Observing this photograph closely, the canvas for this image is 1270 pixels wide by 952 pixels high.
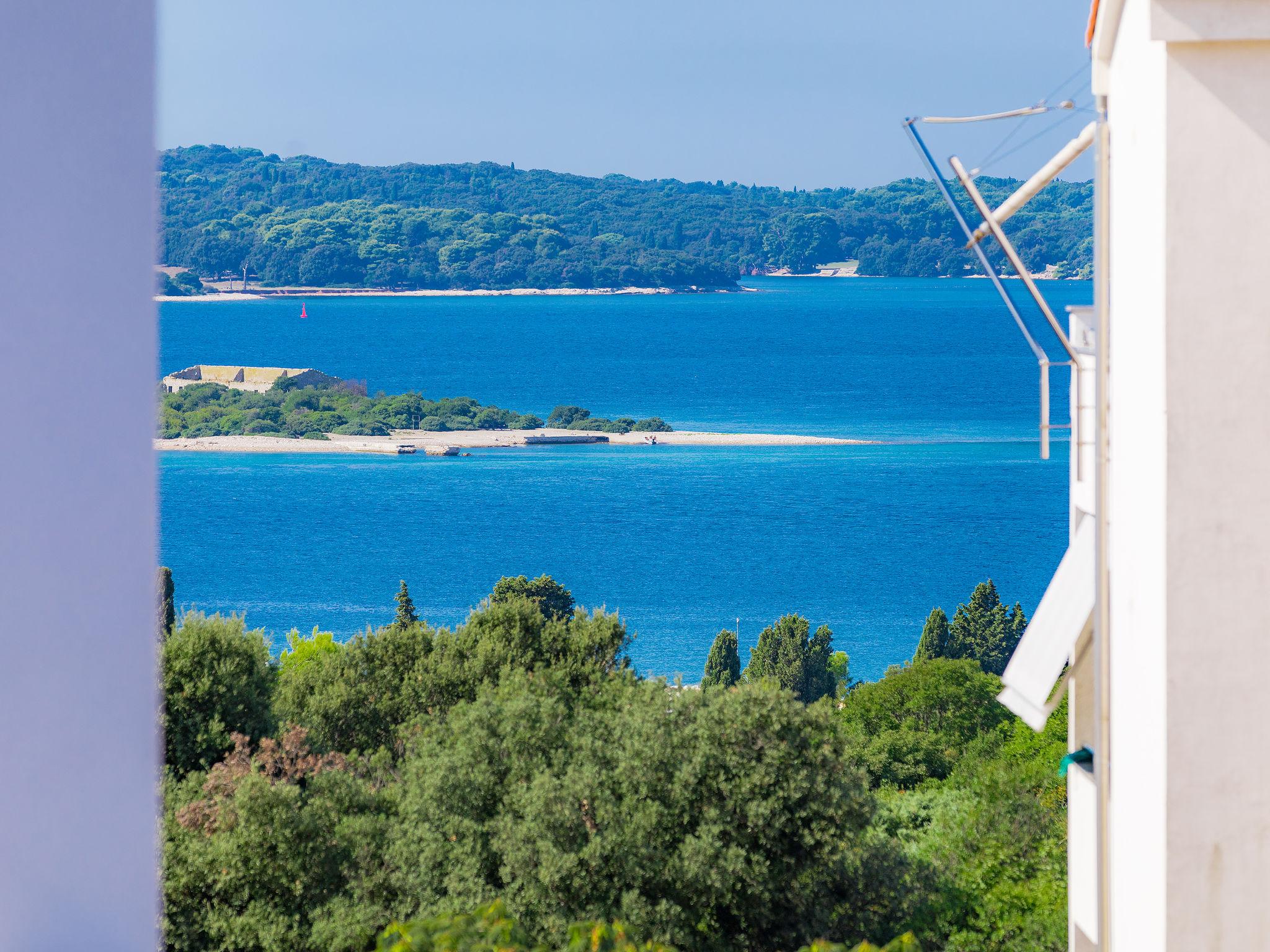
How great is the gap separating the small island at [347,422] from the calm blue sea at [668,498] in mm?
2614

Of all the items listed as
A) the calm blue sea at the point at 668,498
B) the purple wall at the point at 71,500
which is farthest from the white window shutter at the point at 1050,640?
the calm blue sea at the point at 668,498

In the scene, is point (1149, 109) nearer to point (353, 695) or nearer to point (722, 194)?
point (353, 695)

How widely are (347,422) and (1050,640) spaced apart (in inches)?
3973

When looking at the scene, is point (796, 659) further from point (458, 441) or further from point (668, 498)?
point (458, 441)

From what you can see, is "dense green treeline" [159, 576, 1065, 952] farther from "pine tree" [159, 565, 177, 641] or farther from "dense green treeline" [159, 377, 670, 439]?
"dense green treeline" [159, 377, 670, 439]

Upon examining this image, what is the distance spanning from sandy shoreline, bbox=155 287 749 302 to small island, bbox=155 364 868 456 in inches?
1154

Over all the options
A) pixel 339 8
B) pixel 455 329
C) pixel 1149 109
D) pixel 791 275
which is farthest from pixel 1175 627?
pixel 791 275

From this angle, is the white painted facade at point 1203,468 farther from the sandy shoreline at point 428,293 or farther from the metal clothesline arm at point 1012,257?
the sandy shoreline at point 428,293

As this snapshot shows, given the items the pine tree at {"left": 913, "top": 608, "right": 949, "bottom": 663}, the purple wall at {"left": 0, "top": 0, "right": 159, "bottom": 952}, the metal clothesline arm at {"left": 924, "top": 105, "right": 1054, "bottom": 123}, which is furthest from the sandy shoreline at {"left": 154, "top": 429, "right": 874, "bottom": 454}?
the purple wall at {"left": 0, "top": 0, "right": 159, "bottom": 952}

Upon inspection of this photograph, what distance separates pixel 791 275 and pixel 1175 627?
15865 cm

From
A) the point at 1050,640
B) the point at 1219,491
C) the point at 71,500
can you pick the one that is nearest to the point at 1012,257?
the point at 1050,640

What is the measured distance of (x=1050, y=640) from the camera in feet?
12.8

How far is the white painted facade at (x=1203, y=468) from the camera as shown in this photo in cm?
242

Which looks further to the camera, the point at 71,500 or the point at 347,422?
the point at 347,422
